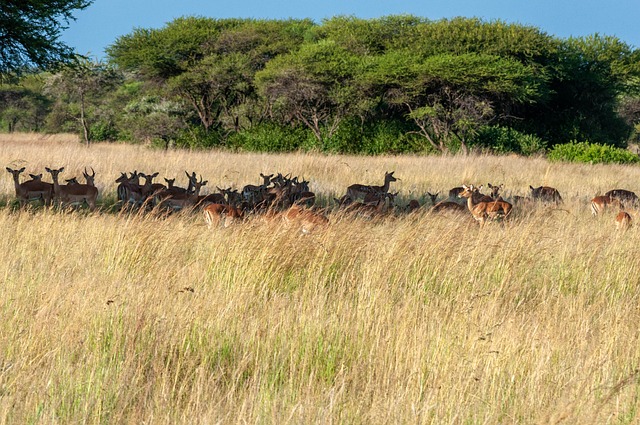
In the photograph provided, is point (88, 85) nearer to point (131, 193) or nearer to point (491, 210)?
point (131, 193)

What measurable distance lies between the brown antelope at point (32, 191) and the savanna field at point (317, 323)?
2142 mm

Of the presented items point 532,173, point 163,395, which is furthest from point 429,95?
point 163,395

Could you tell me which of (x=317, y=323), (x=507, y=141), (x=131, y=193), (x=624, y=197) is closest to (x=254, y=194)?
(x=131, y=193)

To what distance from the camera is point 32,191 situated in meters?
9.82

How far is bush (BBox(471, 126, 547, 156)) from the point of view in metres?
28.3

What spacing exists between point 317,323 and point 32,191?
22.5 ft

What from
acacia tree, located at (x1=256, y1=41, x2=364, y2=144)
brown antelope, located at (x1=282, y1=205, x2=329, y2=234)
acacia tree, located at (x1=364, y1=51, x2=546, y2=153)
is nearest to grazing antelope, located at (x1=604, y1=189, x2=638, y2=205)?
brown antelope, located at (x1=282, y1=205, x2=329, y2=234)

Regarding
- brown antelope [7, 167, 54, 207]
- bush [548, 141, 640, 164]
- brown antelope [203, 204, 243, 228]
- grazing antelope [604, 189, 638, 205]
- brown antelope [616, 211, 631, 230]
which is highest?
bush [548, 141, 640, 164]

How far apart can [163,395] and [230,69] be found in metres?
28.9

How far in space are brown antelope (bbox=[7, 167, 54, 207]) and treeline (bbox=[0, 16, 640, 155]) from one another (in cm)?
1697

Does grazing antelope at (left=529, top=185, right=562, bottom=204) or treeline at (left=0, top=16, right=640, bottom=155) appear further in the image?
treeline at (left=0, top=16, right=640, bottom=155)

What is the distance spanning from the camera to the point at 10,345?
3.75m

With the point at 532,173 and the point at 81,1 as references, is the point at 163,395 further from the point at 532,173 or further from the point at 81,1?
the point at 532,173

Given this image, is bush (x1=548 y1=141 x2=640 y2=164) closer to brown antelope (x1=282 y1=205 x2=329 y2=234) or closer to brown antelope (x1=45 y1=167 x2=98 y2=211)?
brown antelope (x1=45 y1=167 x2=98 y2=211)
